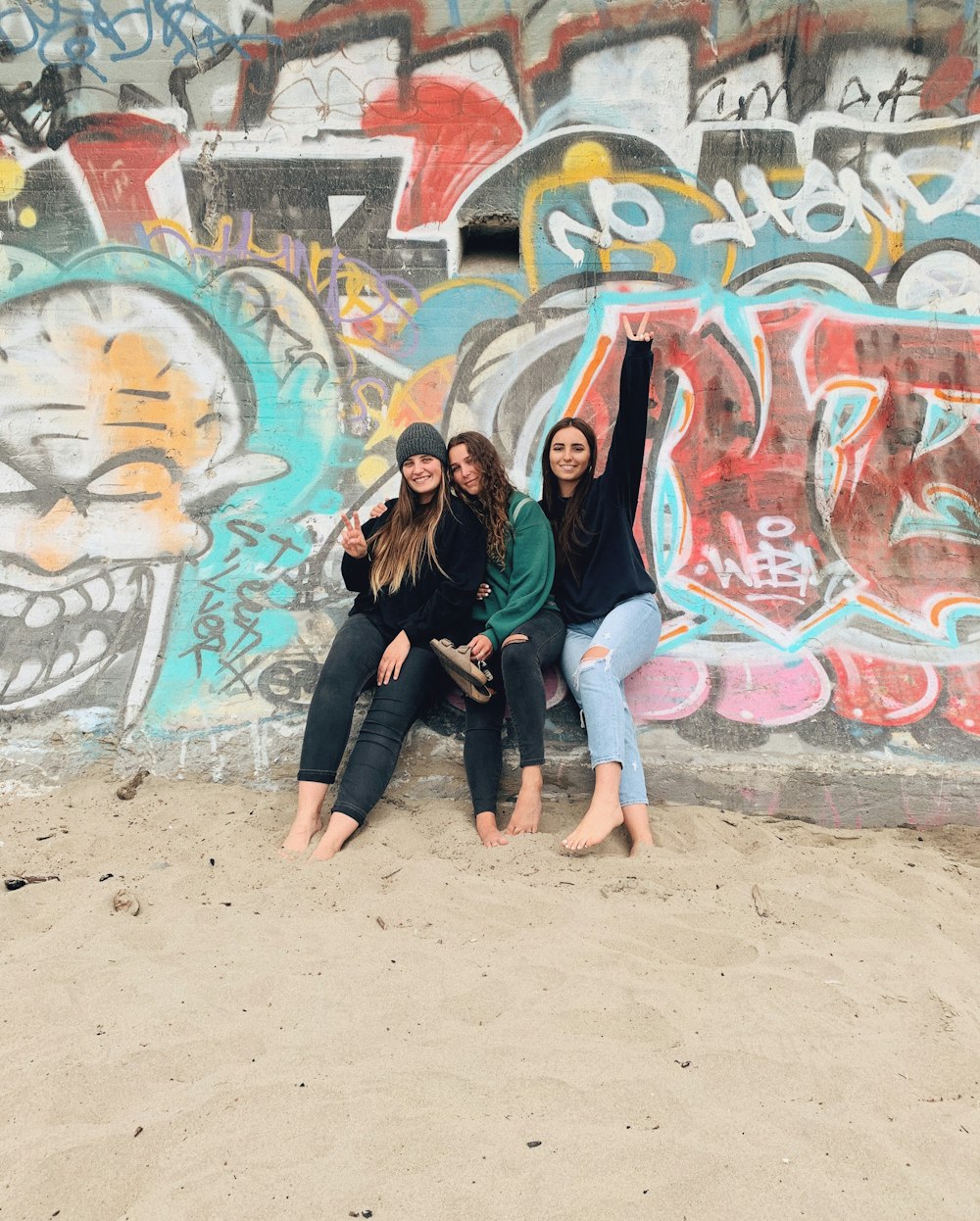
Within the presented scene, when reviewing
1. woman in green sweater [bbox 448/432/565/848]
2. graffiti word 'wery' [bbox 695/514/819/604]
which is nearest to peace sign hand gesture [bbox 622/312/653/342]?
graffiti word 'wery' [bbox 695/514/819/604]

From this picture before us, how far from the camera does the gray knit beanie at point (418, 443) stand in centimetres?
417

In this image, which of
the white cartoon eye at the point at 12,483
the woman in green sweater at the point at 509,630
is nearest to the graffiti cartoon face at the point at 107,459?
the white cartoon eye at the point at 12,483

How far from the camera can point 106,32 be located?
552 centimetres

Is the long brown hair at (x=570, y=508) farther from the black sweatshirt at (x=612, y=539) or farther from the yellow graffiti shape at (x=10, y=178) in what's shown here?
the yellow graffiti shape at (x=10, y=178)

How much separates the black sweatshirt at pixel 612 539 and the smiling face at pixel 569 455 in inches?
3.9

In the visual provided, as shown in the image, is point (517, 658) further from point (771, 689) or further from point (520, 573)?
point (771, 689)

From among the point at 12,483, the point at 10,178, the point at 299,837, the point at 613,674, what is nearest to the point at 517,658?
the point at 613,674

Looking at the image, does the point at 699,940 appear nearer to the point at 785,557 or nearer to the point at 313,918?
the point at 313,918

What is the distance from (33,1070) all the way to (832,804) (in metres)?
3.22

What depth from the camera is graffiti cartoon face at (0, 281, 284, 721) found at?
16.5ft

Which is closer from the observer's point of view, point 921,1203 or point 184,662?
point 921,1203

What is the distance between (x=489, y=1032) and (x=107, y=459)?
3.99m

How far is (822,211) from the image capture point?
5.31 metres

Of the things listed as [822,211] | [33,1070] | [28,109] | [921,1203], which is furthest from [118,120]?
[921,1203]
